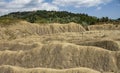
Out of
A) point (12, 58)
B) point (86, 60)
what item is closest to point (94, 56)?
point (86, 60)

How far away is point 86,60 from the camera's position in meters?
48.9

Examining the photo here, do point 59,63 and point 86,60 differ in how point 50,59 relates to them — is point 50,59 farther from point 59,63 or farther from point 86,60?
point 86,60

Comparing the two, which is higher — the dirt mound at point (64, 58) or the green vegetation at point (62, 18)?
the green vegetation at point (62, 18)

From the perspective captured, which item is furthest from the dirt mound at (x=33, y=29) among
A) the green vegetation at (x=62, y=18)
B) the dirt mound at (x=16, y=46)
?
the dirt mound at (x=16, y=46)

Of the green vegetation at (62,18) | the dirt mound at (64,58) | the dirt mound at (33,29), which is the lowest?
the dirt mound at (64,58)

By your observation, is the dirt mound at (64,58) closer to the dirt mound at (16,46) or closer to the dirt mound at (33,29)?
the dirt mound at (16,46)

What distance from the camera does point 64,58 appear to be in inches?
1924

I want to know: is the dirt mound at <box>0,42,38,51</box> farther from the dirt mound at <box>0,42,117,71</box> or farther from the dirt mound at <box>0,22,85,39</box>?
the dirt mound at <box>0,22,85,39</box>

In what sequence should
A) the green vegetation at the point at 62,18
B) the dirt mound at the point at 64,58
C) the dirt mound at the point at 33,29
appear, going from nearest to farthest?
the dirt mound at the point at 64,58 → the dirt mound at the point at 33,29 → the green vegetation at the point at 62,18

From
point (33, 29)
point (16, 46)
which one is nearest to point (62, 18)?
point (33, 29)

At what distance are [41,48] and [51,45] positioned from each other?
5.40ft

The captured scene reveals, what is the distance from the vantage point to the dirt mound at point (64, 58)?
4797 cm

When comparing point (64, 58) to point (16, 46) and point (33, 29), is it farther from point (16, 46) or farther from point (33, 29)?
point (33, 29)

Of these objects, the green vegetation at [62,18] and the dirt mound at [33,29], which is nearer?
the dirt mound at [33,29]
